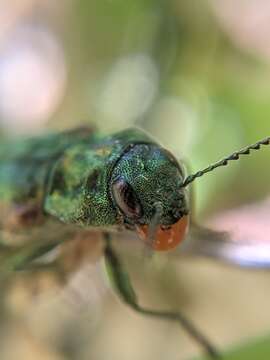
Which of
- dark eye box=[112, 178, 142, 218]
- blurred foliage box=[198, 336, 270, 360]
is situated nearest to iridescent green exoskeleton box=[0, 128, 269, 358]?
dark eye box=[112, 178, 142, 218]

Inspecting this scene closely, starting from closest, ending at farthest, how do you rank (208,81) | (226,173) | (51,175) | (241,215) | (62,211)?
(62,211)
(51,175)
(241,215)
(226,173)
(208,81)

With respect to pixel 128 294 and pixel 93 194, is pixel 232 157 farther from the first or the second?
pixel 128 294

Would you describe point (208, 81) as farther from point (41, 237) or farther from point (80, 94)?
point (41, 237)

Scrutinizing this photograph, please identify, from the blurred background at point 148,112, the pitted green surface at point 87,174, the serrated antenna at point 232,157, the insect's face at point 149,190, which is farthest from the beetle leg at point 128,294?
the serrated antenna at point 232,157

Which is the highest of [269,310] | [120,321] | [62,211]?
[62,211]

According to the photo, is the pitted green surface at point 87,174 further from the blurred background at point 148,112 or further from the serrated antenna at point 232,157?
the blurred background at point 148,112

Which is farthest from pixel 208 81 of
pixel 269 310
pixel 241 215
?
pixel 269 310

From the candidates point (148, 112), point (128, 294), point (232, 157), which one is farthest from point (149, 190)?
point (148, 112)

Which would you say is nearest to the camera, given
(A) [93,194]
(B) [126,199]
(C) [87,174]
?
(B) [126,199]
